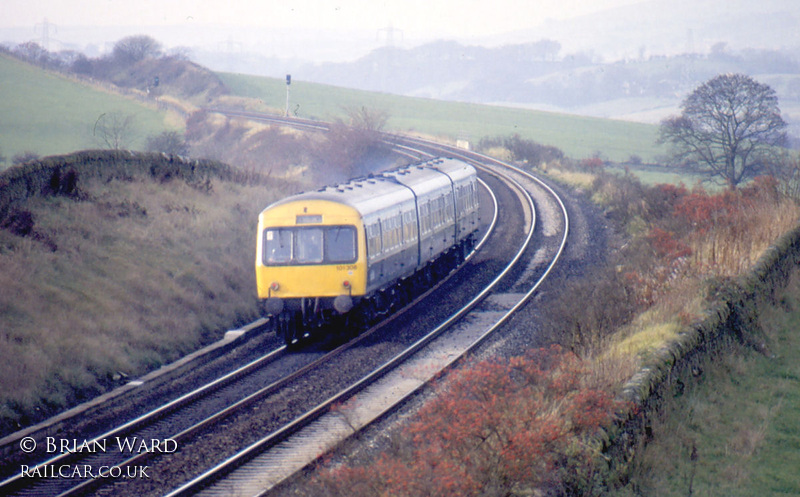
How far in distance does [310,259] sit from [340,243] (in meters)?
0.63

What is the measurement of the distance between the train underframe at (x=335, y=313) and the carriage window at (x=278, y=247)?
81 cm

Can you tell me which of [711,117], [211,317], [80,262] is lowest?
[211,317]

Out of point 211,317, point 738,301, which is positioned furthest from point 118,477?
point 738,301

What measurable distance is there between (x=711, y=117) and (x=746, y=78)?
3.83m

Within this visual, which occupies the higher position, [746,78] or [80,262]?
[746,78]

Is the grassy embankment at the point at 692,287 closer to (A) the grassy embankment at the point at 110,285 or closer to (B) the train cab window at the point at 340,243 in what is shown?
(B) the train cab window at the point at 340,243

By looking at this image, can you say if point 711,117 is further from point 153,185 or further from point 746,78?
point 153,185

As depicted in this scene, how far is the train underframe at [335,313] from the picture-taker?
14227mm

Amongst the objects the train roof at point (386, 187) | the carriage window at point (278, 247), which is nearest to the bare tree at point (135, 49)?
the train roof at point (386, 187)

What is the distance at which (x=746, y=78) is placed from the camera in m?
41.8

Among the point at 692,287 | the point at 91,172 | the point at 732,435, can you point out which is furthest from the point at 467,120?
the point at 732,435

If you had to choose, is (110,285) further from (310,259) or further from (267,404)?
(267,404)

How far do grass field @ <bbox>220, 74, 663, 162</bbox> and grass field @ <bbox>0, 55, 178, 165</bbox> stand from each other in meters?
13.7

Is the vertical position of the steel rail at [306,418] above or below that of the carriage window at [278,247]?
below
